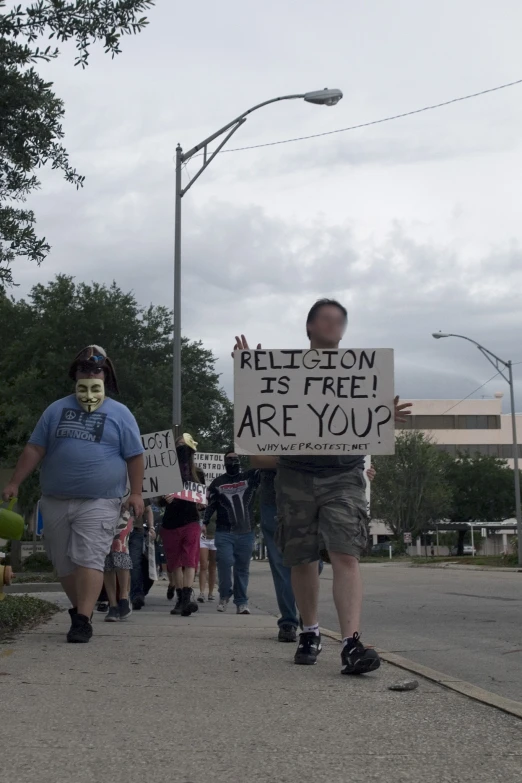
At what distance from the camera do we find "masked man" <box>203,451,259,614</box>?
12.5 metres

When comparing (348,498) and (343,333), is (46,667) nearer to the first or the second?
(348,498)

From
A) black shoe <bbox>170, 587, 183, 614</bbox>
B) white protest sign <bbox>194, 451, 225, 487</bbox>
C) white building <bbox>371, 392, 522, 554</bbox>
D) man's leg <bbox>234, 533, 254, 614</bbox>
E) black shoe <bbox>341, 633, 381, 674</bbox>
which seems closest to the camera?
black shoe <bbox>341, 633, 381, 674</bbox>

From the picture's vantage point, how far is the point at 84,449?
747 centimetres

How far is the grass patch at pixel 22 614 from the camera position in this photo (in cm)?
802

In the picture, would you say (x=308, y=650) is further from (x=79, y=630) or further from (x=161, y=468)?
(x=161, y=468)

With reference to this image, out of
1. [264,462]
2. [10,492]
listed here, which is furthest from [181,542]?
[264,462]

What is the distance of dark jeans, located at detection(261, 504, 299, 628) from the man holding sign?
1.47 meters

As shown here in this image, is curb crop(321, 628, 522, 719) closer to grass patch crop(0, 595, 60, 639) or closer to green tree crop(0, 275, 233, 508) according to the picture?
grass patch crop(0, 595, 60, 639)

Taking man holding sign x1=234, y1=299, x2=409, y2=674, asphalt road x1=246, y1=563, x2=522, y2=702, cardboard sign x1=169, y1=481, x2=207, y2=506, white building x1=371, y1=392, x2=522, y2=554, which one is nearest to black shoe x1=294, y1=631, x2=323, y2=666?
man holding sign x1=234, y1=299, x2=409, y2=674

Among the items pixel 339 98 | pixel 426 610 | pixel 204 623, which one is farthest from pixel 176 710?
pixel 339 98

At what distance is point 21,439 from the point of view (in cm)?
3497

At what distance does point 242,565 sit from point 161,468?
1.36 meters

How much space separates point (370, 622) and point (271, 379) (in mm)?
4434

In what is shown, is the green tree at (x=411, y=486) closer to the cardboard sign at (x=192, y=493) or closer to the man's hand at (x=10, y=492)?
the cardboard sign at (x=192, y=493)
